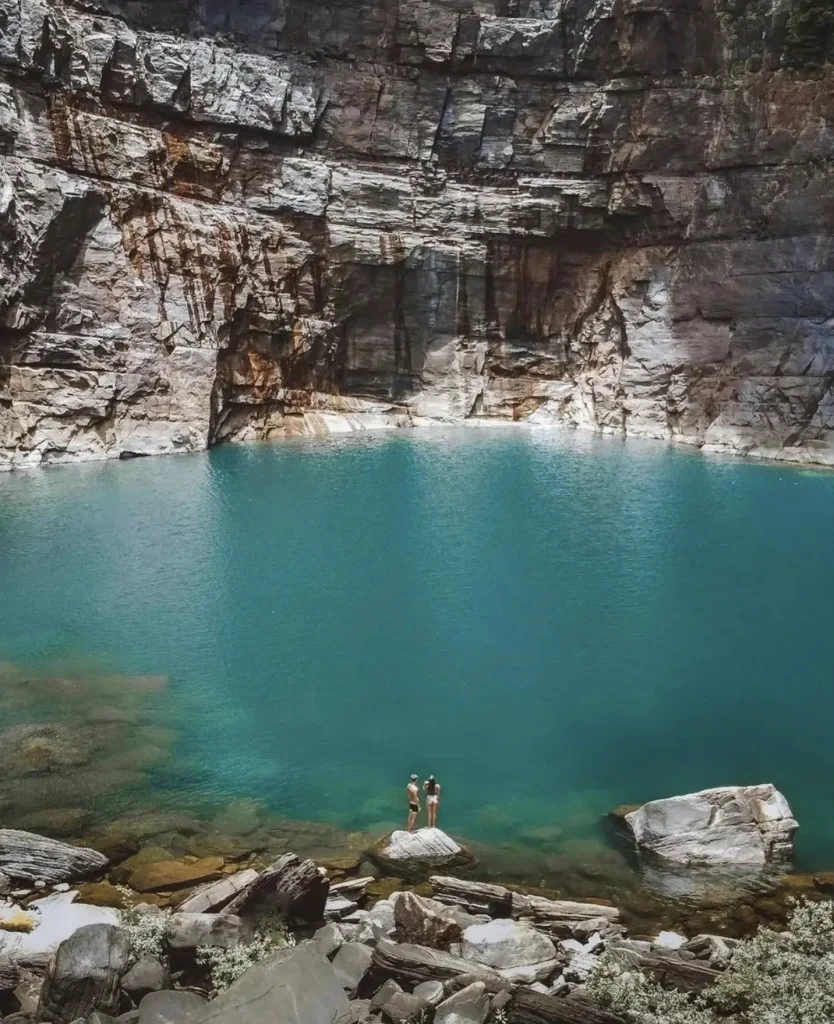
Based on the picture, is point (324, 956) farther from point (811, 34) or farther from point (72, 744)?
point (811, 34)

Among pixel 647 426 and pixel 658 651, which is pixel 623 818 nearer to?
pixel 658 651

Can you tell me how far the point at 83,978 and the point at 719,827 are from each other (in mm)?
8718

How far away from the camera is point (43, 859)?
424 inches

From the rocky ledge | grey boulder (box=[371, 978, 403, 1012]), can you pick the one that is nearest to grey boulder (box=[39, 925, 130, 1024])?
the rocky ledge

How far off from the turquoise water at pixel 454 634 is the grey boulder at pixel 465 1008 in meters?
4.95

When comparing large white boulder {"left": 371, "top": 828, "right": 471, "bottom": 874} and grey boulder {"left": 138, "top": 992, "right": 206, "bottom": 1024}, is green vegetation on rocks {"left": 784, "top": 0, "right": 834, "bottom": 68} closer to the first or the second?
large white boulder {"left": 371, "top": 828, "right": 471, "bottom": 874}

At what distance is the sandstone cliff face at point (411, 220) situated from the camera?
4669cm

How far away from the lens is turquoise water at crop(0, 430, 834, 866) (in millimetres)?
14062

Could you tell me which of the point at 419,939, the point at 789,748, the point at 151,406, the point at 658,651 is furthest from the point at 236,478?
the point at 419,939

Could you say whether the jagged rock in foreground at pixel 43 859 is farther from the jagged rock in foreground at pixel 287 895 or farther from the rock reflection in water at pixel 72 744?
the jagged rock in foreground at pixel 287 895

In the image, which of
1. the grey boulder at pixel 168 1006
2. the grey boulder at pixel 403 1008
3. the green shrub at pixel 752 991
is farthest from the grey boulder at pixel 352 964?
the green shrub at pixel 752 991

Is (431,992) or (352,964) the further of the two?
(352,964)

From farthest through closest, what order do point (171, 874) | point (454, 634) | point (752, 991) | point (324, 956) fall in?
point (454, 634)
point (171, 874)
point (324, 956)
point (752, 991)

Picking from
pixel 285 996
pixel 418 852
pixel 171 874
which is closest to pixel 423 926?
pixel 418 852
